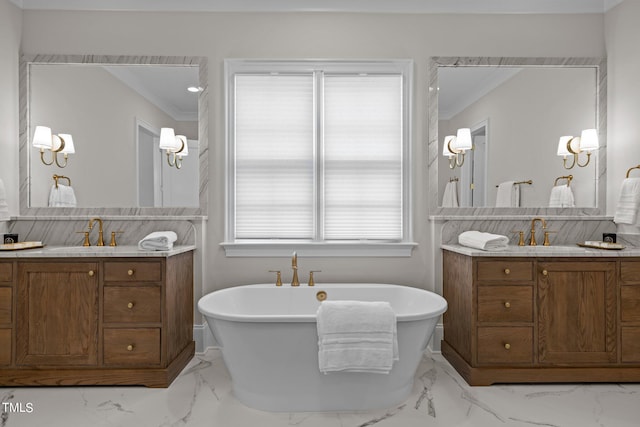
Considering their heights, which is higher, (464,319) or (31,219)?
(31,219)

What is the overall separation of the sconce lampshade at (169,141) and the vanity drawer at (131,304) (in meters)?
1.11

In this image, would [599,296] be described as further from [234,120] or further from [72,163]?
[72,163]

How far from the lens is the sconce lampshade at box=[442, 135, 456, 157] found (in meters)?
2.86

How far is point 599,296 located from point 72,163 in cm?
371

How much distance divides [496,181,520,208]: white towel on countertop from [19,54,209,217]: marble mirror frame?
223 centimetres

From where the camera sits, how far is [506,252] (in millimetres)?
2332

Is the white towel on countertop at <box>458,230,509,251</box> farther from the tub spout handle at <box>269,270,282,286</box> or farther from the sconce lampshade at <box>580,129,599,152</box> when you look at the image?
the tub spout handle at <box>269,270,282,286</box>

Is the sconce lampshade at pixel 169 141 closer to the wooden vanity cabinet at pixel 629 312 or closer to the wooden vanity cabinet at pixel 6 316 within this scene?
the wooden vanity cabinet at pixel 6 316

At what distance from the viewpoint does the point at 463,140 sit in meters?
2.85

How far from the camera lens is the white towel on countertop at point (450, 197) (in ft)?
9.44

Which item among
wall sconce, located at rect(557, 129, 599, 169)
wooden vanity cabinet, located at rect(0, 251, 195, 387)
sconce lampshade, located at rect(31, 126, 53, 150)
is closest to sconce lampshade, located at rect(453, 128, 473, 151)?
wall sconce, located at rect(557, 129, 599, 169)

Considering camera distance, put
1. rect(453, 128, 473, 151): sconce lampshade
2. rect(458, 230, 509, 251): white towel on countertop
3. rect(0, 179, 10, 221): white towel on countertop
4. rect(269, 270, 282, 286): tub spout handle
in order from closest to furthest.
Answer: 1. rect(458, 230, 509, 251): white towel on countertop
2. rect(0, 179, 10, 221): white towel on countertop
3. rect(269, 270, 282, 286): tub spout handle
4. rect(453, 128, 473, 151): sconce lampshade

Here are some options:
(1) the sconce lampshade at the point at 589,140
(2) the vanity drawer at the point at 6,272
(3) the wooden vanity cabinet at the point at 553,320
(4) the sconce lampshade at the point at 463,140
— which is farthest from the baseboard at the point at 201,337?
(1) the sconce lampshade at the point at 589,140

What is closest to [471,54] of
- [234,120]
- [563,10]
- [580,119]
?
[563,10]
